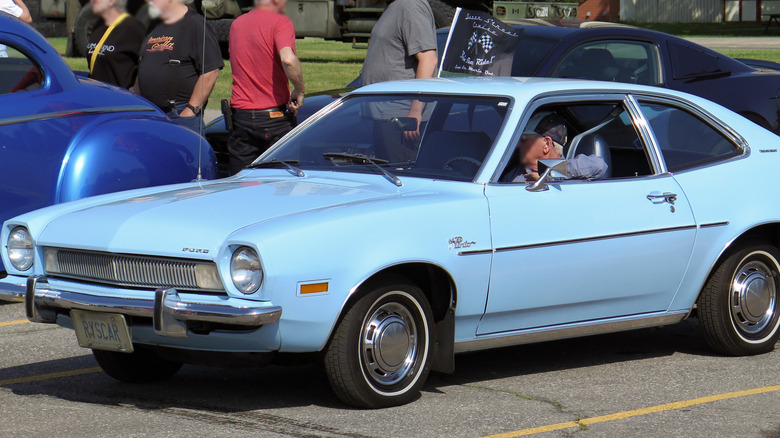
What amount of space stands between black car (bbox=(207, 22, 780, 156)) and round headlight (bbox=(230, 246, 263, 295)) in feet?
16.7

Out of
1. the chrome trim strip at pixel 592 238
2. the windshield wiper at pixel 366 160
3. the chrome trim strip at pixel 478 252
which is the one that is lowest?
the chrome trim strip at pixel 592 238

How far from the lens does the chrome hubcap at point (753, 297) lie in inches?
256

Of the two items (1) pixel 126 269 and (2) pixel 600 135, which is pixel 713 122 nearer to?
(2) pixel 600 135

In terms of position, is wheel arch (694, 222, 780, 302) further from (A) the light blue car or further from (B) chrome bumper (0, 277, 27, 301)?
(B) chrome bumper (0, 277, 27, 301)

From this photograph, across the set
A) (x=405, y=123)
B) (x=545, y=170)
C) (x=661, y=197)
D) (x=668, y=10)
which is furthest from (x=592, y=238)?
(x=668, y=10)

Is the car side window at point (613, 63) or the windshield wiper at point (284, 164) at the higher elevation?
the car side window at point (613, 63)

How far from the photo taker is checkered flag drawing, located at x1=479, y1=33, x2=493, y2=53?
9.04 metres

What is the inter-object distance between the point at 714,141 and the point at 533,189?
145 centimetres

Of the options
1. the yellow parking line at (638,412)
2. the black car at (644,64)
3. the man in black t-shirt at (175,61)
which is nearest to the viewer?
the yellow parking line at (638,412)

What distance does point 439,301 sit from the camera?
18.1 feet

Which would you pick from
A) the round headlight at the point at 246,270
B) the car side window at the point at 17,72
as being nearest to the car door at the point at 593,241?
the round headlight at the point at 246,270

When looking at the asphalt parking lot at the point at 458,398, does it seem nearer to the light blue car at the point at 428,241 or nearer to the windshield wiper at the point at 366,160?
the light blue car at the point at 428,241

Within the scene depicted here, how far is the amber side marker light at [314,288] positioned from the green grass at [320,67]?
1199 centimetres

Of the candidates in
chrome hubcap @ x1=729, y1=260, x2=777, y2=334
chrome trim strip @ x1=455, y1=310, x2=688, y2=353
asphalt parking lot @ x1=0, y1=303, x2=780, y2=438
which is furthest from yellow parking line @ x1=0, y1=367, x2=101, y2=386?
chrome hubcap @ x1=729, y1=260, x2=777, y2=334
